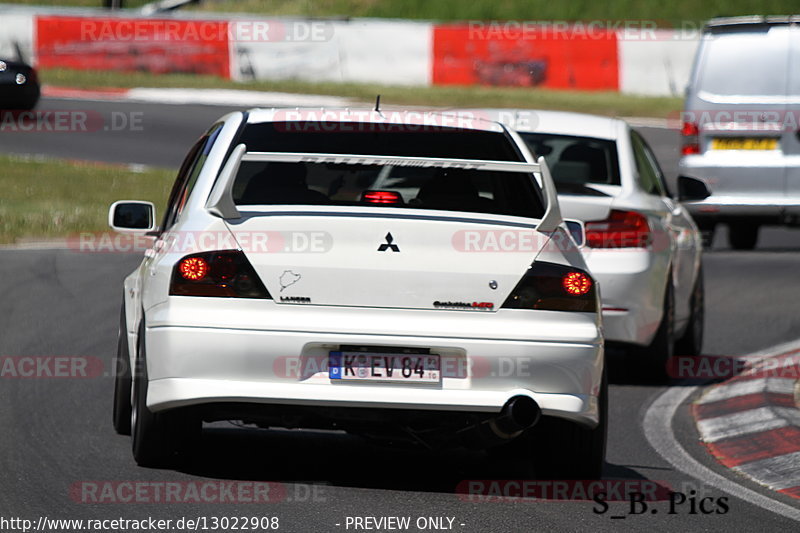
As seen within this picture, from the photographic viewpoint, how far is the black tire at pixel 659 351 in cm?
1054

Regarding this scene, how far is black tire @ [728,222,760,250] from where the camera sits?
61.5ft

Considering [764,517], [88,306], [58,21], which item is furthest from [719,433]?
[58,21]

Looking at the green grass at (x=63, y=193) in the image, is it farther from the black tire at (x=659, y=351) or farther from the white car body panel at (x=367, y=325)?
the white car body panel at (x=367, y=325)

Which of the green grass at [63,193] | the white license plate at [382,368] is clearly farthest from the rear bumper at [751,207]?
the white license plate at [382,368]

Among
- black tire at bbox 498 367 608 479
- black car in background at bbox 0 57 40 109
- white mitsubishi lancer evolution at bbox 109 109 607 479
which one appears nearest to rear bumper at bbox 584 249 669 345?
black tire at bbox 498 367 608 479

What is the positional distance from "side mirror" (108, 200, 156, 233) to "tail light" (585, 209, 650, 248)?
3.07m

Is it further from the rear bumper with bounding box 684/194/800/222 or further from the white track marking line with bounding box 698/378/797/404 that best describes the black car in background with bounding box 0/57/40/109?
the white track marking line with bounding box 698/378/797/404

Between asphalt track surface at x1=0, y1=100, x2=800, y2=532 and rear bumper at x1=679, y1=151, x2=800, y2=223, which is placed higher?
asphalt track surface at x1=0, y1=100, x2=800, y2=532

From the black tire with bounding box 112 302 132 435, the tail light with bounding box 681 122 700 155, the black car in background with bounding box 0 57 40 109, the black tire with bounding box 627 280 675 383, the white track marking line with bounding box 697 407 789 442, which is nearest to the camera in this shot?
the black tire with bounding box 112 302 132 435

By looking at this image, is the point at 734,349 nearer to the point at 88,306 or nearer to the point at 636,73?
the point at 88,306

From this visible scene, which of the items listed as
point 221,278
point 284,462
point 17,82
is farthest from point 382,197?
point 17,82

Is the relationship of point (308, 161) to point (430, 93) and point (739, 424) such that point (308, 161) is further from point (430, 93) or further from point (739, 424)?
point (430, 93)

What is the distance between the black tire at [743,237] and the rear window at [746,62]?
2131 mm

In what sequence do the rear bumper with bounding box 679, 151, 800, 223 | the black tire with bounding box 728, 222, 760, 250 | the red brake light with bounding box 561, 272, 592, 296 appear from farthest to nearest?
the black tire with bounding box 728, 222, 760, 250 → the rear bumper with bounding box 679, 151, 800, 223 → the red brake light with bounding box 561, 272, 592, 296
